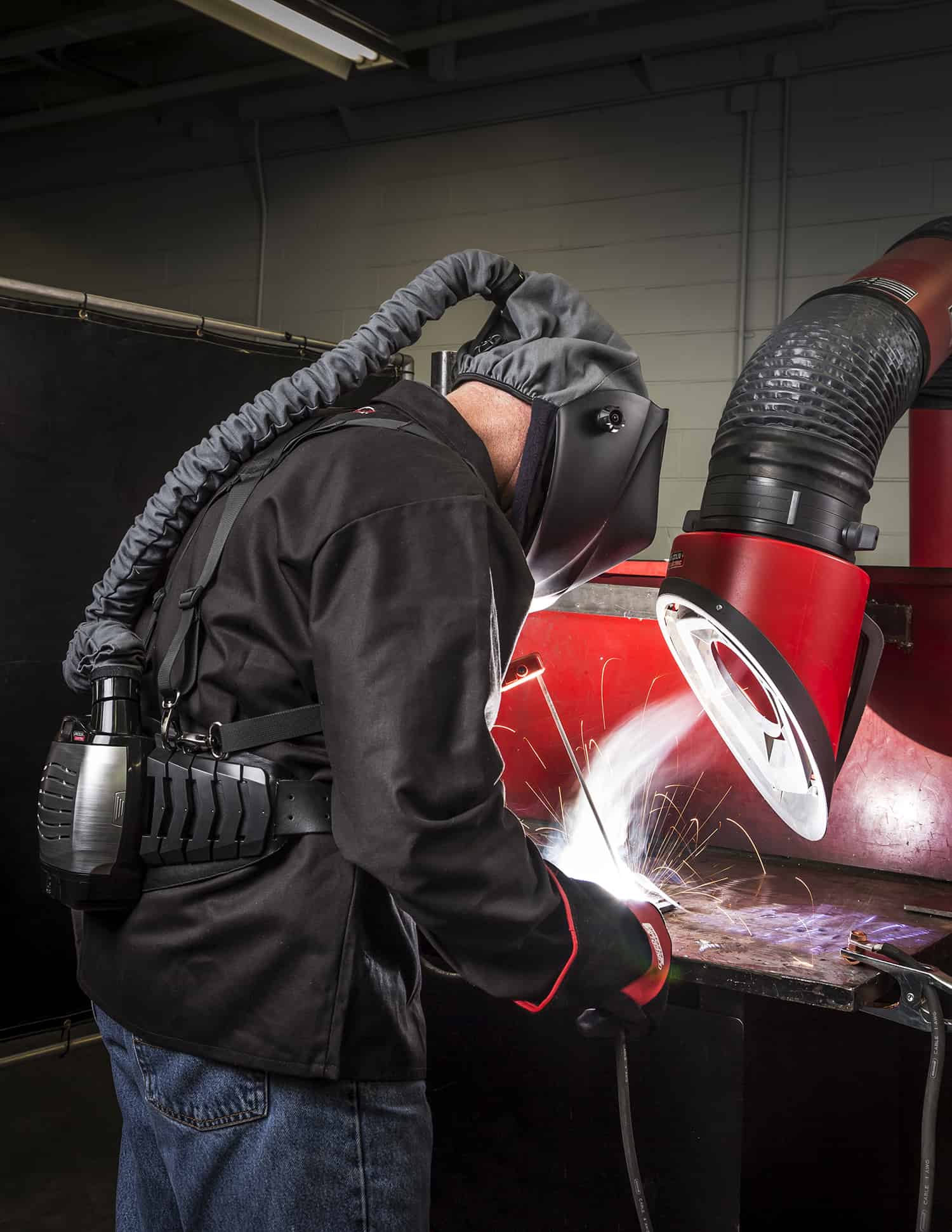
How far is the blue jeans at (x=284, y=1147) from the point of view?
1052 mm

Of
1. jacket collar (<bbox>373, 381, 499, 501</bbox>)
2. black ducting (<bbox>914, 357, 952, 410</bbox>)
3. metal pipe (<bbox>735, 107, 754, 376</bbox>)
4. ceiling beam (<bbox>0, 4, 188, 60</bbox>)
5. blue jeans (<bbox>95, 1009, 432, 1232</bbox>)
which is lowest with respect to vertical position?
blue jeans (<bbox>95, 1009, 432, 1232</bbox>)

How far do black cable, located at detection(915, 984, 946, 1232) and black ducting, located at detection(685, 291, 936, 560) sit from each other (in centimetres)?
57

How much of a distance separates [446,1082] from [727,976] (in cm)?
53

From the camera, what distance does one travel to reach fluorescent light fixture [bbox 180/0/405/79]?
318 centimetres

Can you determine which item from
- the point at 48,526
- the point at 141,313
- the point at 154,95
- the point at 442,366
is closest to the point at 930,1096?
the point at 442,366

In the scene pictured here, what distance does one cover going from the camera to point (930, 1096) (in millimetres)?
1360

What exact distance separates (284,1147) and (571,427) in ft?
2.61

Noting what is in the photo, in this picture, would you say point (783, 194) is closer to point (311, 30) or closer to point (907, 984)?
point (311, 30)

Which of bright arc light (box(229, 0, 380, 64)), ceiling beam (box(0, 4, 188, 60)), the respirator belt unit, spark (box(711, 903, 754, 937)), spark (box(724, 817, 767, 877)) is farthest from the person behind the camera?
ceiling beam (box(0, 4, 188, 60))

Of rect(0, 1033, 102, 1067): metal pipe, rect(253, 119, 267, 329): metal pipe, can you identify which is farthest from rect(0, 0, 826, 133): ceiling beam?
rect(0, 1033, 102, 1067): metal pipe

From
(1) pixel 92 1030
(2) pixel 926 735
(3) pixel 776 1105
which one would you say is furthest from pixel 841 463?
(1) pixel 92 1030

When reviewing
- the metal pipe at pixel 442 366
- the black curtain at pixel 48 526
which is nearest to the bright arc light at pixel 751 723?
the metal pipe at pixel 442 366

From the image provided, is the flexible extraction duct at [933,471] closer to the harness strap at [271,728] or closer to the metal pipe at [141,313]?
the harness strap at [271,728]

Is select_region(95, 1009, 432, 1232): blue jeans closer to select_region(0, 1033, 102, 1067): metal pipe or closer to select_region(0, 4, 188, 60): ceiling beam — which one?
select_region(0, 1033, 102, 1067): metal pipe
